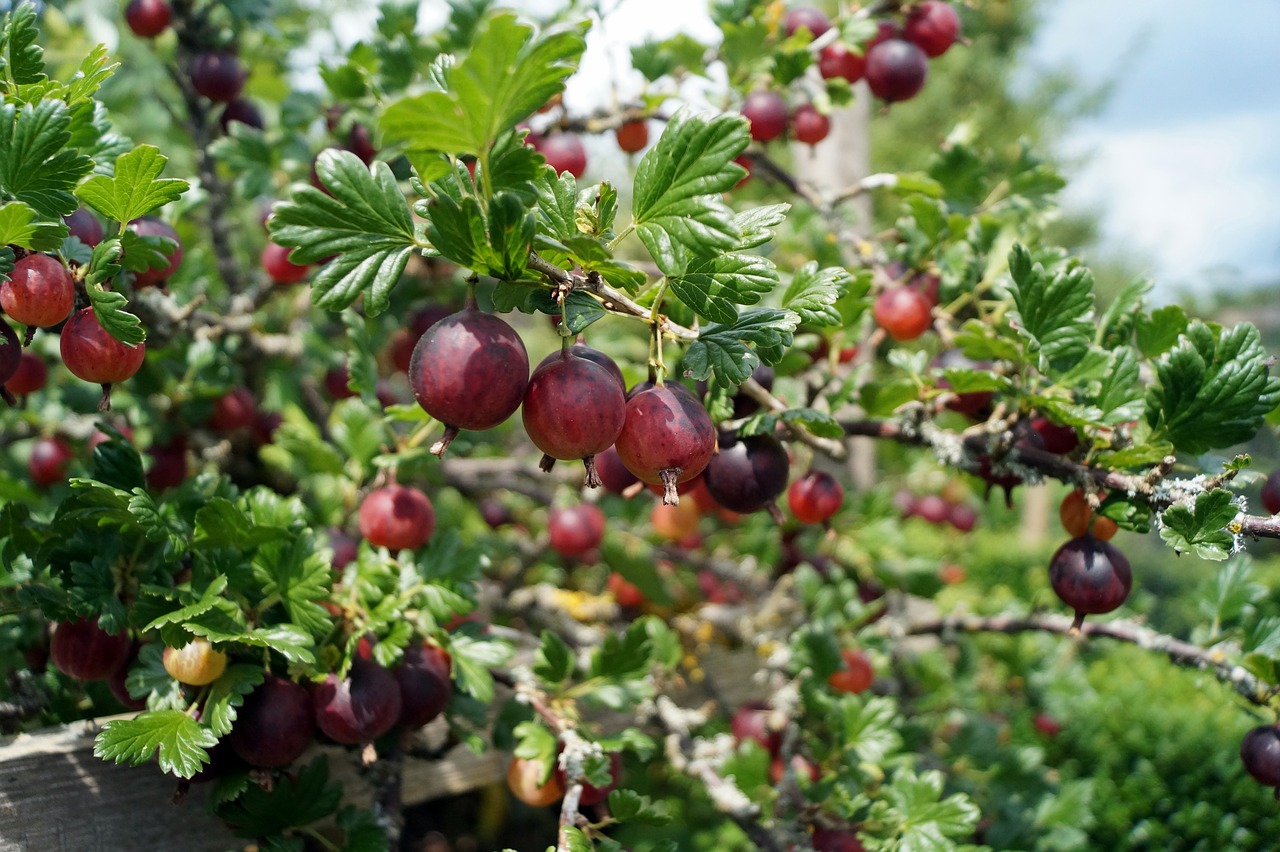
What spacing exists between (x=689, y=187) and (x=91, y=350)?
70cm

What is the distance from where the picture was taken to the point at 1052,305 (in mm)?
1066

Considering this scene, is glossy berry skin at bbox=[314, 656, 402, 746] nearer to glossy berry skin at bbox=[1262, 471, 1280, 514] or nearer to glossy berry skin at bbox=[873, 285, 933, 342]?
glossy berry skin at bbox=[873, 285, 933, 342]

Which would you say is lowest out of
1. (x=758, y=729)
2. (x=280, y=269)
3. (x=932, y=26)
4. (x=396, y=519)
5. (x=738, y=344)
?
(x=758, y=729)

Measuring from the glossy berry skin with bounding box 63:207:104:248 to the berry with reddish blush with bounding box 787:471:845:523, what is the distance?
110 centimetres

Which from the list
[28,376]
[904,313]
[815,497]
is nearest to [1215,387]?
[904,313]

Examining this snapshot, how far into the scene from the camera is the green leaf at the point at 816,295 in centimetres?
91

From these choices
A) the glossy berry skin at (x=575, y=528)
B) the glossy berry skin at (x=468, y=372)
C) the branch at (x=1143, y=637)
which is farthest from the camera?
the glossy berry skin at (x=575, y=528)

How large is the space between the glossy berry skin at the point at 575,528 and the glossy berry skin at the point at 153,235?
99 centimetres

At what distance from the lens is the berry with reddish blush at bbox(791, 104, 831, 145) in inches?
63.1

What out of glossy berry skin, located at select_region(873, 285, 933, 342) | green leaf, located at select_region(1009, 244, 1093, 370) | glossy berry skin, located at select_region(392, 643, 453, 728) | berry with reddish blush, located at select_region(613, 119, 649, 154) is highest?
berry with reddish blush, located at select_region(613, 119, 649, 154)

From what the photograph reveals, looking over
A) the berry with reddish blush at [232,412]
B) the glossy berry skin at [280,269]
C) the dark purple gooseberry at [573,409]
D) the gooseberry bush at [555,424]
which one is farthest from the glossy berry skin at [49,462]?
the dark purple gooseberry at [573,409]

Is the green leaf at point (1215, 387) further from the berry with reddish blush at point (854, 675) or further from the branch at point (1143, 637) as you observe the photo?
the berry with reddish blush at point (854, 675)

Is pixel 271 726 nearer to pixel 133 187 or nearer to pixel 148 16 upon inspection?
pixel 133 187

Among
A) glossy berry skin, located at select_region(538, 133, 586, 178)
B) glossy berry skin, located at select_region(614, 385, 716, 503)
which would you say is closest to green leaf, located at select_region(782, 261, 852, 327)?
glossy berry skin, located at select_region(614, 385, 716, 503)
